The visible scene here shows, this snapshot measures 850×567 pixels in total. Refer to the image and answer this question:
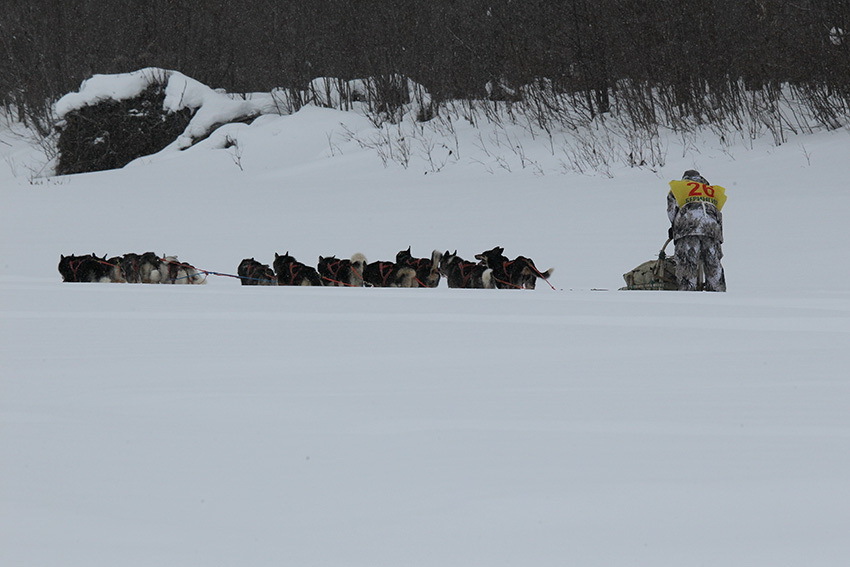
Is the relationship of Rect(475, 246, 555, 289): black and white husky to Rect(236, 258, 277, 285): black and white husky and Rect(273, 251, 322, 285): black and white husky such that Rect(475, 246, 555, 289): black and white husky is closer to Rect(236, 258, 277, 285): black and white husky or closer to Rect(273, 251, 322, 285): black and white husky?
Rect(273, 251, 322, 285): black and white husky

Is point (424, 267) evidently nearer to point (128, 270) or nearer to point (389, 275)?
point (389, 275)

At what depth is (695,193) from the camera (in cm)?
705

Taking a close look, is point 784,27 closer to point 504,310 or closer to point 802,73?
point 802,73

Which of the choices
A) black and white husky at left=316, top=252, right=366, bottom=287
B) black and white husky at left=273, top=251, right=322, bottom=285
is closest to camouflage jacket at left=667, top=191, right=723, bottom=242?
black and white husky at left=316, top=252, right=366, bottom=287

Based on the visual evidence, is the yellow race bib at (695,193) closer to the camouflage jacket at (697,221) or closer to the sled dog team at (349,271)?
the camouflage jacket at (697,221)

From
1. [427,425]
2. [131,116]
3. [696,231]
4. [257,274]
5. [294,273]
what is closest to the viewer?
[427,425]

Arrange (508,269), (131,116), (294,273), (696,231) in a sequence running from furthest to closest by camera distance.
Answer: (131,116) < (294,273) < (508,269) < (696,231)

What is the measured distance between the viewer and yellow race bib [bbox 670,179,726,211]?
7.06 m

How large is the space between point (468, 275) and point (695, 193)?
1848mm

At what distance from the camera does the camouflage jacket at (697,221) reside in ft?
22.9

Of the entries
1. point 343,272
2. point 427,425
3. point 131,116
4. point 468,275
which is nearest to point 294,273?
point 343,272

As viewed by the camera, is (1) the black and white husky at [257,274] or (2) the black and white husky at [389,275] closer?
(2) the black and white husky at [389,275]

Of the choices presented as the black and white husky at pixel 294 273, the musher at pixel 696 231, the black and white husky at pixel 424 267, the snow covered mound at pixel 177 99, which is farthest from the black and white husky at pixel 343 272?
the snow covered mound at pixel 177 99

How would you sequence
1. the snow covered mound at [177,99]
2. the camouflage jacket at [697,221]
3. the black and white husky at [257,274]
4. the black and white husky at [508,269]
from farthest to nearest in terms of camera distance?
the snow covered mound at [177,99] < the black and white husky at [257,274] < the black and white husky at [508,269] < the camouflage jacket at [697,221]
